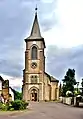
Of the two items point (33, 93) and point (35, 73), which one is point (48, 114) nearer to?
point (33, 93)

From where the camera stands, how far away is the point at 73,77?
292 ft

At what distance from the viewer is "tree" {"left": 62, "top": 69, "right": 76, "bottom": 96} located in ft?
278

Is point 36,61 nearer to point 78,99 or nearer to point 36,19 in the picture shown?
point 36,19

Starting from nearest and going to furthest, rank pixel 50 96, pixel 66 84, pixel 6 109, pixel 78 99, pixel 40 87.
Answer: pixel 6 109
pixel 78 99
pixel 40 87
pixel 50 96
pixel 66 84

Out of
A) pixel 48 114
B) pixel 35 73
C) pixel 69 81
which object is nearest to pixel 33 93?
pixel 35 73

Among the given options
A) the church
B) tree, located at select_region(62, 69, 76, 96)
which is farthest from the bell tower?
tree, located at select_region(62, 69, 76, 96)

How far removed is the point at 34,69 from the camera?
77.4 meters

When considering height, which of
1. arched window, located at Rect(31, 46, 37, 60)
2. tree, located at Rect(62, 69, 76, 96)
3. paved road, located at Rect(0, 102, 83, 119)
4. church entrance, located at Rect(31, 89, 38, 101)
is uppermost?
arched window, located at Rect(31, 46, 37, 60)

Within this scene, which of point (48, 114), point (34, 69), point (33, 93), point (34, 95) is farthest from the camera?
point (34, 69)

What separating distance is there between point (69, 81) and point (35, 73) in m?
14.8

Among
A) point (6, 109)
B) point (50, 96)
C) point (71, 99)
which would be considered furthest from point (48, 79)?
point (6, 109)

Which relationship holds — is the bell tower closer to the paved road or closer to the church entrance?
the church entrance

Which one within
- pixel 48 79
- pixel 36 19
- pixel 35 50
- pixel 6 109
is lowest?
pixel 6 109

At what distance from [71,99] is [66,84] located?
32.1 m
